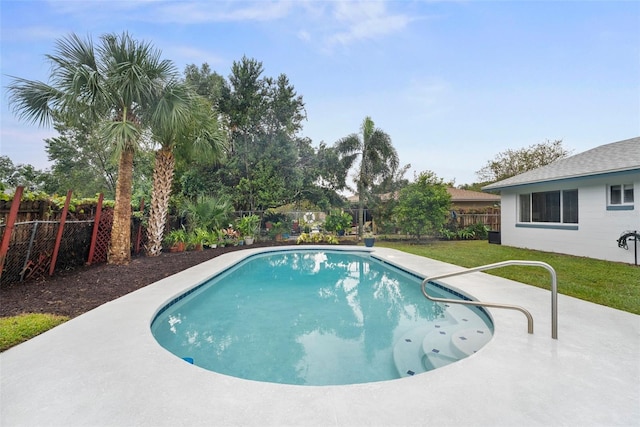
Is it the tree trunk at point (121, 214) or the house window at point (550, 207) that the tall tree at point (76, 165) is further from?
the house window at point (550, 207)

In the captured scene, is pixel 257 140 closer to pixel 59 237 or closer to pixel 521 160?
pixel 59 237

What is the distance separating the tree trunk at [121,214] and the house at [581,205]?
13.2m

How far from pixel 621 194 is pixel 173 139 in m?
13.4

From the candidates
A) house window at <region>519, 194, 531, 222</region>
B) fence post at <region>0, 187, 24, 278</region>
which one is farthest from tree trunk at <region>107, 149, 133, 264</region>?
house window at <region>519, 194, 531, 222</region>

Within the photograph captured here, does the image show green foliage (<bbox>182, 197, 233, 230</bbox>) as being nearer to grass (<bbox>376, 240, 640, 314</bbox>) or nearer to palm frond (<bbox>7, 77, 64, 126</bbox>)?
palm frond (<bbox>7, 77, 64, 126</bbox>)

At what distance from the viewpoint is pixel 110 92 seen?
7.18 metres

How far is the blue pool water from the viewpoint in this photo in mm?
3369

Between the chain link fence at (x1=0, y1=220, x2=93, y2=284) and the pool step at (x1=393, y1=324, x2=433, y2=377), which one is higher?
the chain link fence at (x1=0, y1=220, x2=93, y2=284)

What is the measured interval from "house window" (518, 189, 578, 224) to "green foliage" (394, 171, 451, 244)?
3.03 metres

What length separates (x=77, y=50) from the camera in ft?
22.3

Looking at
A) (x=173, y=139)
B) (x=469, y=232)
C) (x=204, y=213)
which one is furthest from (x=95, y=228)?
(x=469, y=232)

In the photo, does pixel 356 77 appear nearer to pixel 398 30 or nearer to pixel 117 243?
pixel 398 30

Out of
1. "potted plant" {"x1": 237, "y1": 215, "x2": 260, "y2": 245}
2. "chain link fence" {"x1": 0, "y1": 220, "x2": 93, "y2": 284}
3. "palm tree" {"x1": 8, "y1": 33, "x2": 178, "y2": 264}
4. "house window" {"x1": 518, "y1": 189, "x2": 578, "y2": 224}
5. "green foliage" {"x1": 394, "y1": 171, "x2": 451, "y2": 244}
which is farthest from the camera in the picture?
"green foliage" {"x1": 394, "y1": 171, "x2": 451, "y2": 244}

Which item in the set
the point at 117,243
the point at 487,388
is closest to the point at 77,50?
the point at 117,243
